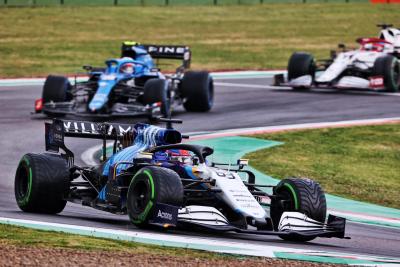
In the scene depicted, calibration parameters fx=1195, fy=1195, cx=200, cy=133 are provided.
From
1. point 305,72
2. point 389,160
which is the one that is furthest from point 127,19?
point 389,160

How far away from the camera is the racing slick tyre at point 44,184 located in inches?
607

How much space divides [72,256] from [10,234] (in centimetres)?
160

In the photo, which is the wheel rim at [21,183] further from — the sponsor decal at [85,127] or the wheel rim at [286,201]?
the wheel rim at [286,201]

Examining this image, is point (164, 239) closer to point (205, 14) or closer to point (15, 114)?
point (15, 114)

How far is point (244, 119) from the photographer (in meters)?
29.3

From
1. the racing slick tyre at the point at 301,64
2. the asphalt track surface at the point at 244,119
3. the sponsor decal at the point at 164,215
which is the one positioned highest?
the sponsor decal at the point at 164,215

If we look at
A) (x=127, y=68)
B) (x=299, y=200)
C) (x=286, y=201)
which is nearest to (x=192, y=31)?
(x=127, y=68)

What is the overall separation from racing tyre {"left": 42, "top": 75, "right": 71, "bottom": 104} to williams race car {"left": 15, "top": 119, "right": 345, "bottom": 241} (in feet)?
37.1

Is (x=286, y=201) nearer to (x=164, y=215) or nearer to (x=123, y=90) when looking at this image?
(x=164, y=215)

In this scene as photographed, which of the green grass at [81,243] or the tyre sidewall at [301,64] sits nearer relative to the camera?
the green grass at [81,243]

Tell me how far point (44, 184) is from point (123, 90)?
12.9m

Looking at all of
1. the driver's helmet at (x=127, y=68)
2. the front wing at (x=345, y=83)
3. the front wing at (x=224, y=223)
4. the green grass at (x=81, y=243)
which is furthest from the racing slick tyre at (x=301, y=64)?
the green grass at (x=81, y=243)

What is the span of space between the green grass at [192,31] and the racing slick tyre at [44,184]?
78.1 feet

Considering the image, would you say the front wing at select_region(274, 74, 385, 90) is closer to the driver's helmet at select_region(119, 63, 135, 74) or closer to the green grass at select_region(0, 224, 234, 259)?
the driver's helmet at select_region(119, 63, 135, 74)
